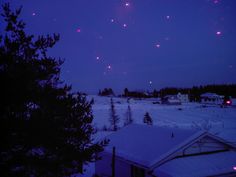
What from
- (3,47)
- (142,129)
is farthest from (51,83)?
(142,129)

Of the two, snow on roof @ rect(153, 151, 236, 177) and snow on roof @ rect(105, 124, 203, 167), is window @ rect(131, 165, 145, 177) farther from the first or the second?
snow on roof @ rect(153, 151, 236, 177)

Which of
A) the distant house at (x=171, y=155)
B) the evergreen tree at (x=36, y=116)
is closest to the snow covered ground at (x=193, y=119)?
the distant house at (x=171, y=155)

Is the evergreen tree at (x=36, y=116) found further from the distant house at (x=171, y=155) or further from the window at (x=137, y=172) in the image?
the window at (x=137, y=172)

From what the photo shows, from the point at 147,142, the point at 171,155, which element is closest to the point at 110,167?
the point at 147,142

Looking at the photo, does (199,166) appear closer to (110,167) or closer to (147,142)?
(147,142)

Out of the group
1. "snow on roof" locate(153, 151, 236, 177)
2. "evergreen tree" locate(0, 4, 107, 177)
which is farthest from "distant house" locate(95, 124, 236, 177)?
"evergreen tree" locate(0, 4, 107, 177)

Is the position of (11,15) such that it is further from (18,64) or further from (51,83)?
(51,83)

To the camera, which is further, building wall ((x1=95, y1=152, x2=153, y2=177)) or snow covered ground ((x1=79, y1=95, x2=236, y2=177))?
snow covered ground ((x1=79, y1=95, x2=236, y2=177))

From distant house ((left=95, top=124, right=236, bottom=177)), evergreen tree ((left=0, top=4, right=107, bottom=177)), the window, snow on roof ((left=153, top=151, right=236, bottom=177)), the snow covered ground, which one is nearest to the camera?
evergreen tree ((left=0, top=4, right=107, bottom=177))
